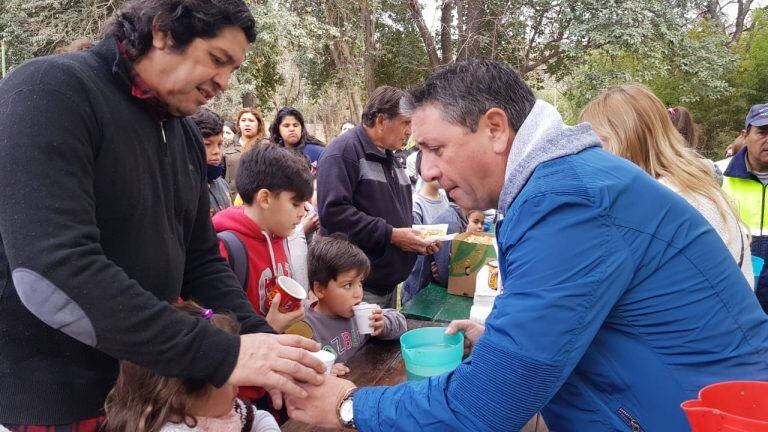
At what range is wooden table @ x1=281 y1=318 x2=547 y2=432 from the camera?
2.07m

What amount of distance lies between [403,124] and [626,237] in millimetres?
2463

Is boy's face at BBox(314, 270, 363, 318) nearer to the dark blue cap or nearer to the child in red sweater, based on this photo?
the child in red sweater

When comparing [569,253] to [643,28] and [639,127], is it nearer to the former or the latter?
[639,127]

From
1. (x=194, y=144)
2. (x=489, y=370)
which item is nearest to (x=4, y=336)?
(x=194, y=144)

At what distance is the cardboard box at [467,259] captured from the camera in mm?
3635

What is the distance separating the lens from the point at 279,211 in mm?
2539

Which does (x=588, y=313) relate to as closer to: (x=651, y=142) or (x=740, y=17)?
(x=651, y=142)

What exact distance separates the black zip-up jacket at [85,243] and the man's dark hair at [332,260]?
118cm

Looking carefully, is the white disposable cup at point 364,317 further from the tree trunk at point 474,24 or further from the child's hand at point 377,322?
the tree trunk at point 474,24

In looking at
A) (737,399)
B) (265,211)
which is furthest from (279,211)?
(737,399)

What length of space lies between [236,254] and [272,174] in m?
0.43

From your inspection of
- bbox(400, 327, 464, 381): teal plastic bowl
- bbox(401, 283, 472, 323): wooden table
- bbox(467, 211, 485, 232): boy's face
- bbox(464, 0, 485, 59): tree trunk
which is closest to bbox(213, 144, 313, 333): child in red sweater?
bbox(400, 327, 464, 381): teal plastic bowl

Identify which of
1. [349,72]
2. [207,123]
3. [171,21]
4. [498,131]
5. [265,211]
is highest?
[171,21]

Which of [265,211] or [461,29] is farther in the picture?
[461,29]
